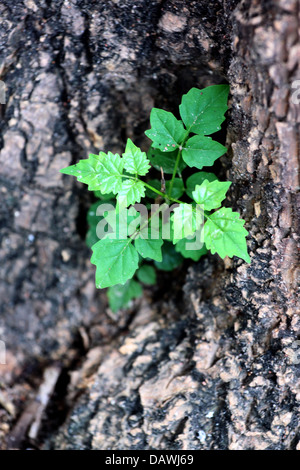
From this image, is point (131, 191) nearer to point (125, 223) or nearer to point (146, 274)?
point (125, 223)

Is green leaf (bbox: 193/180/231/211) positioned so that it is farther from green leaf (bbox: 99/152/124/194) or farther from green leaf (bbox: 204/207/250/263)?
green leaf (bbox: 99/152/124/194)

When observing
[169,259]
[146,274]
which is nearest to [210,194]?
[169,259]

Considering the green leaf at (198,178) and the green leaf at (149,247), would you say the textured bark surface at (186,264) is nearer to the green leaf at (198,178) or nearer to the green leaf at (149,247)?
the green leaf at (198,178)

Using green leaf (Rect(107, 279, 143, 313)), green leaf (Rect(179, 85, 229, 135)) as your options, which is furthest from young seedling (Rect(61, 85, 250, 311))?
green leaf (Rect(107, 279, 143, 313))

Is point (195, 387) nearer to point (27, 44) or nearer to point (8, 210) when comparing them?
point (8, 210)
